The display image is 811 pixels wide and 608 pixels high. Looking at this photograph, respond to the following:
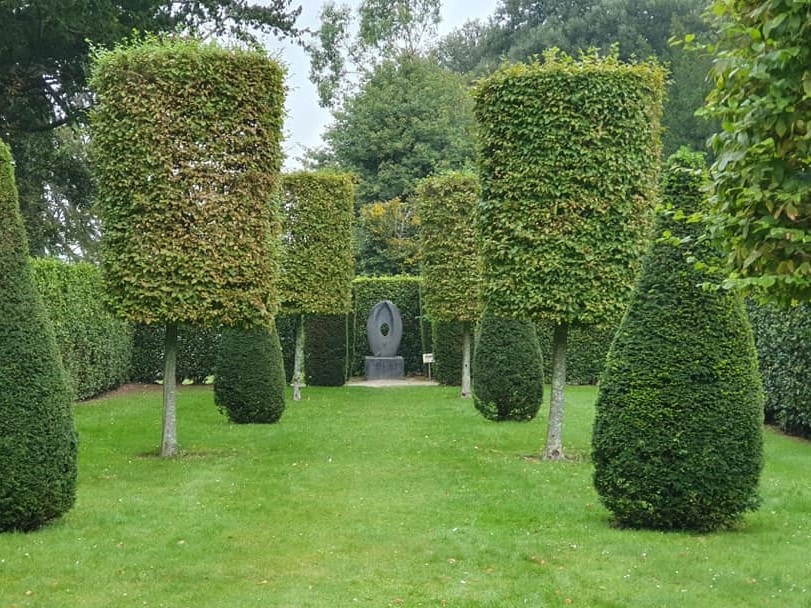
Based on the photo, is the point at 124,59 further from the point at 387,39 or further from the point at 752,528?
the point at 387,39

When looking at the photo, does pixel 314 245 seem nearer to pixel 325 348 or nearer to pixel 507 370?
pixel 325 348

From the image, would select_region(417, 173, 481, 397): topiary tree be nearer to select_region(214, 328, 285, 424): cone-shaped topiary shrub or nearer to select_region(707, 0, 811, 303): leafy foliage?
select_region(214, 328, 285, 424): cone-shaped topiary shrub

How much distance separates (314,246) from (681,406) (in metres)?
15.0

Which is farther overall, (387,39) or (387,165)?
(387,39)

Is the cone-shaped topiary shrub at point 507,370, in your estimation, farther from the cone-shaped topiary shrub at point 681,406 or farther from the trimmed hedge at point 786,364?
the cone-shaped topiary shrub at point 681,406

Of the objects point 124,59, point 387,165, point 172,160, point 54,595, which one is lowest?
point 54,595

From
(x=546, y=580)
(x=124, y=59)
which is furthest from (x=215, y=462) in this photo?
(x=546, y=580)

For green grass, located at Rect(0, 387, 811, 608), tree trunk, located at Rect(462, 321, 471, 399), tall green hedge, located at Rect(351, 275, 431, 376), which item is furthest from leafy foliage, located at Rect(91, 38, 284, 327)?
tall green hedge, located at Rect(351, 275, 431, 376)

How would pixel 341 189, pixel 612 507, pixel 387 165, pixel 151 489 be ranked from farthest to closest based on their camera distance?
pixel 387 165 → pixel 341 189 → pixel 151 489 → pixel 612 507

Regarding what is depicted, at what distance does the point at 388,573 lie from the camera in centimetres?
735

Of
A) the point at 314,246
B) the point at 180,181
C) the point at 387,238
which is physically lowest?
the point at 180,181

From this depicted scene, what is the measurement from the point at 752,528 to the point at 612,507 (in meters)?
1.36

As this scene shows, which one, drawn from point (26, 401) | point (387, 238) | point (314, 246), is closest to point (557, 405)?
point (26, 401)

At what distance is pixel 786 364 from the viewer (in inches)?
654
